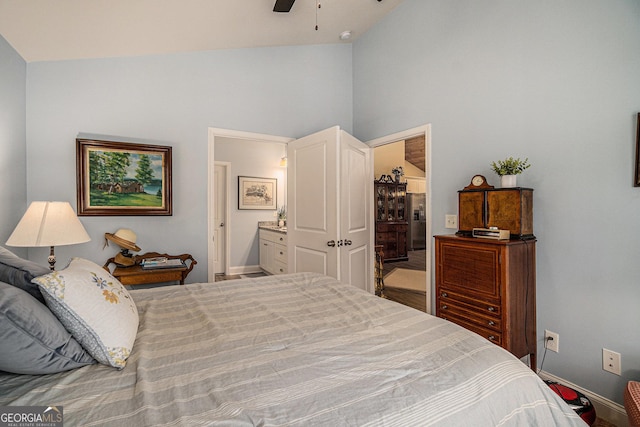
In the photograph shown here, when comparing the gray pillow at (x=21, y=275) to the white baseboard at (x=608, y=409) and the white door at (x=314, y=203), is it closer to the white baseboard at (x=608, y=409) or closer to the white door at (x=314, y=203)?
the white door at (x=314, y=203)

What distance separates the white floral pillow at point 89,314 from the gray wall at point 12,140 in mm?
1811

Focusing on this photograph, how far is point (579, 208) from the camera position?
1.97 metres

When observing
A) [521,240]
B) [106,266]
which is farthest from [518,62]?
[106,266]

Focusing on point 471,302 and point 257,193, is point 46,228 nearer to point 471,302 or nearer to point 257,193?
point 471,302

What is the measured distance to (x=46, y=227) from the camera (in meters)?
2.13

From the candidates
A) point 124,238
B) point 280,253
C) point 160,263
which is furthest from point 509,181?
point 280,253

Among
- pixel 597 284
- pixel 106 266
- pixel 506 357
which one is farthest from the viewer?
pixel 106 266

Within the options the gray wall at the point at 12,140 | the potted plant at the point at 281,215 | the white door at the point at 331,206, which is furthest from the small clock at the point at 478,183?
the potted plant at the point at 281,215

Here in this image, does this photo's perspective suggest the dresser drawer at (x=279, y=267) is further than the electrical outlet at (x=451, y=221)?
Yes

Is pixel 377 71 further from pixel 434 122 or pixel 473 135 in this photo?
pixel 473 135

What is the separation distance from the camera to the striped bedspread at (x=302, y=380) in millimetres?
760

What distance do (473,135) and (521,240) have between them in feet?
3.28

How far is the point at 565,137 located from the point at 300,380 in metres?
2.24

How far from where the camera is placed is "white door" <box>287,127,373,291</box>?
308 cm
